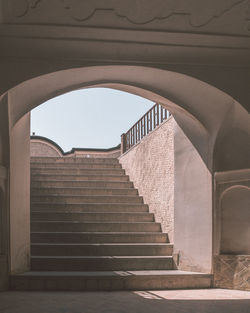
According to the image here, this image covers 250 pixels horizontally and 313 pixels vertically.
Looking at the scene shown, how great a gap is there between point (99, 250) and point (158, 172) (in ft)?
9.40

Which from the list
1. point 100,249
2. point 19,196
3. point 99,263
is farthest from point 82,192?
point 19,196

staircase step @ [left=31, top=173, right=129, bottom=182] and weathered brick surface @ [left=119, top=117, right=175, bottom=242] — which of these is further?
staircase step @ [left=31, top=173, right=129, bottom=182]

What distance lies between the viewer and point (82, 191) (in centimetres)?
1238

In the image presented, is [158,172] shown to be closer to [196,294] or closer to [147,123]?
[147,123]

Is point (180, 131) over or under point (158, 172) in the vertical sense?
over

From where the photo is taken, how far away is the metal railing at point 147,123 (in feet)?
38.4

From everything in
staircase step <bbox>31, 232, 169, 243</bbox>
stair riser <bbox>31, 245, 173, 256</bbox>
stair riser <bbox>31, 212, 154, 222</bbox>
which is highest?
stair riser <bbox>31, 212, 154, 222</bbox>

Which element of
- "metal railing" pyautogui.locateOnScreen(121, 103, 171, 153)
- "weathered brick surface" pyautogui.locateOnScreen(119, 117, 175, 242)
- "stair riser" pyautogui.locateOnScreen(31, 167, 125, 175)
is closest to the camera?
"weathered brick surface" pyautogui.locateOnScreen(119, 117, 175, 242)

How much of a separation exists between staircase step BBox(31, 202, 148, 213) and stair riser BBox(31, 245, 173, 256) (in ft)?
6.29

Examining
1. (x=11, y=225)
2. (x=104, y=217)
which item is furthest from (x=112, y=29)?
(x=104, y=217)

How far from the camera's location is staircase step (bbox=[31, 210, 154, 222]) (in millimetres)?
10977

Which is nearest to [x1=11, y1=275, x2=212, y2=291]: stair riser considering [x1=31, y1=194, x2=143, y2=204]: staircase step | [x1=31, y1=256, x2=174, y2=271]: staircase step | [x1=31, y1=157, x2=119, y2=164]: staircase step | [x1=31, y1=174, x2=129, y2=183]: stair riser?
[x1=31, y1=256, x2=174, y2=271]: staircase step

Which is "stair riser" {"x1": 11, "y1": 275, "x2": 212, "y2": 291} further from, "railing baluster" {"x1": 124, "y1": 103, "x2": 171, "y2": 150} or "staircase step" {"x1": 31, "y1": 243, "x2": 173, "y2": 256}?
"railing baluster" {"x1": 124, "y1": 103, "x2": 171, "y2": 150}

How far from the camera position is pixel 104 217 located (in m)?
11.1
